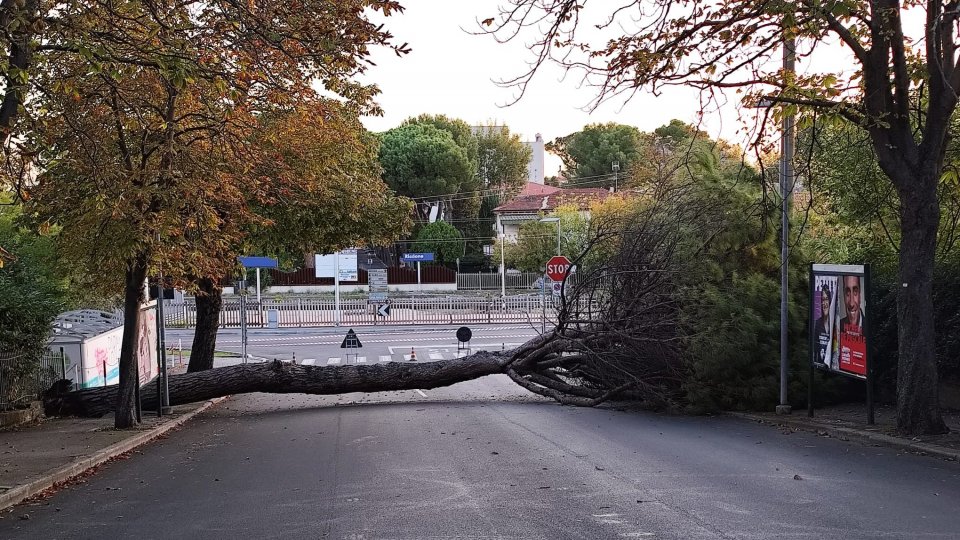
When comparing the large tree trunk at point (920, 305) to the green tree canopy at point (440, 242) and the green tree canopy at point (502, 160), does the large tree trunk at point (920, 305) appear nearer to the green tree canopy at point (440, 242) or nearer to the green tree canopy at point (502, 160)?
the green tree canopy at point (440, 242)

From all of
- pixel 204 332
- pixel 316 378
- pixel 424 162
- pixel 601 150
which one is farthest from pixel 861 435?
pixel 601 150

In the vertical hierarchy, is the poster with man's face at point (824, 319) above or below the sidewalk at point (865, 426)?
above

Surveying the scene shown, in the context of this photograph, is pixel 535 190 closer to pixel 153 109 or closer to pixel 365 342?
pixel 365 342

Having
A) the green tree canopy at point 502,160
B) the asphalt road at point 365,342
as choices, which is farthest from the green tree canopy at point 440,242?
the asphalt road at point 365,342

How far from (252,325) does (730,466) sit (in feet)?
133

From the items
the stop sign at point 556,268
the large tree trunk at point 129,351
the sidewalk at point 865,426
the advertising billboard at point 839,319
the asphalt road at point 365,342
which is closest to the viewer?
the sidewalk at point 865,426

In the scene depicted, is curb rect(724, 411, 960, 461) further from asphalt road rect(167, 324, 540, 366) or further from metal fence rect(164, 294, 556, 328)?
metal fence rect(164, 294, 556, 328)

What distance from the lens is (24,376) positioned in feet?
53.0

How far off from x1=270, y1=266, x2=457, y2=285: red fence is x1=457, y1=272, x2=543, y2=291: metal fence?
958 millimetres

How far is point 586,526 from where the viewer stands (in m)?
7.21

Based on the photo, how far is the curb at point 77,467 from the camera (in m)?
9.27

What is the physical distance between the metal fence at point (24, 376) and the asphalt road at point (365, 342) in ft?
46.5

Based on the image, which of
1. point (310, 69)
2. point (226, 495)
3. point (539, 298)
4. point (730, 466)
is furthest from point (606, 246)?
point (539, 298)

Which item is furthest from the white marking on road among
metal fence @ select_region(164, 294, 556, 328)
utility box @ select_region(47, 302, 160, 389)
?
utility box @ select_region(47, 302, 160, 389)
